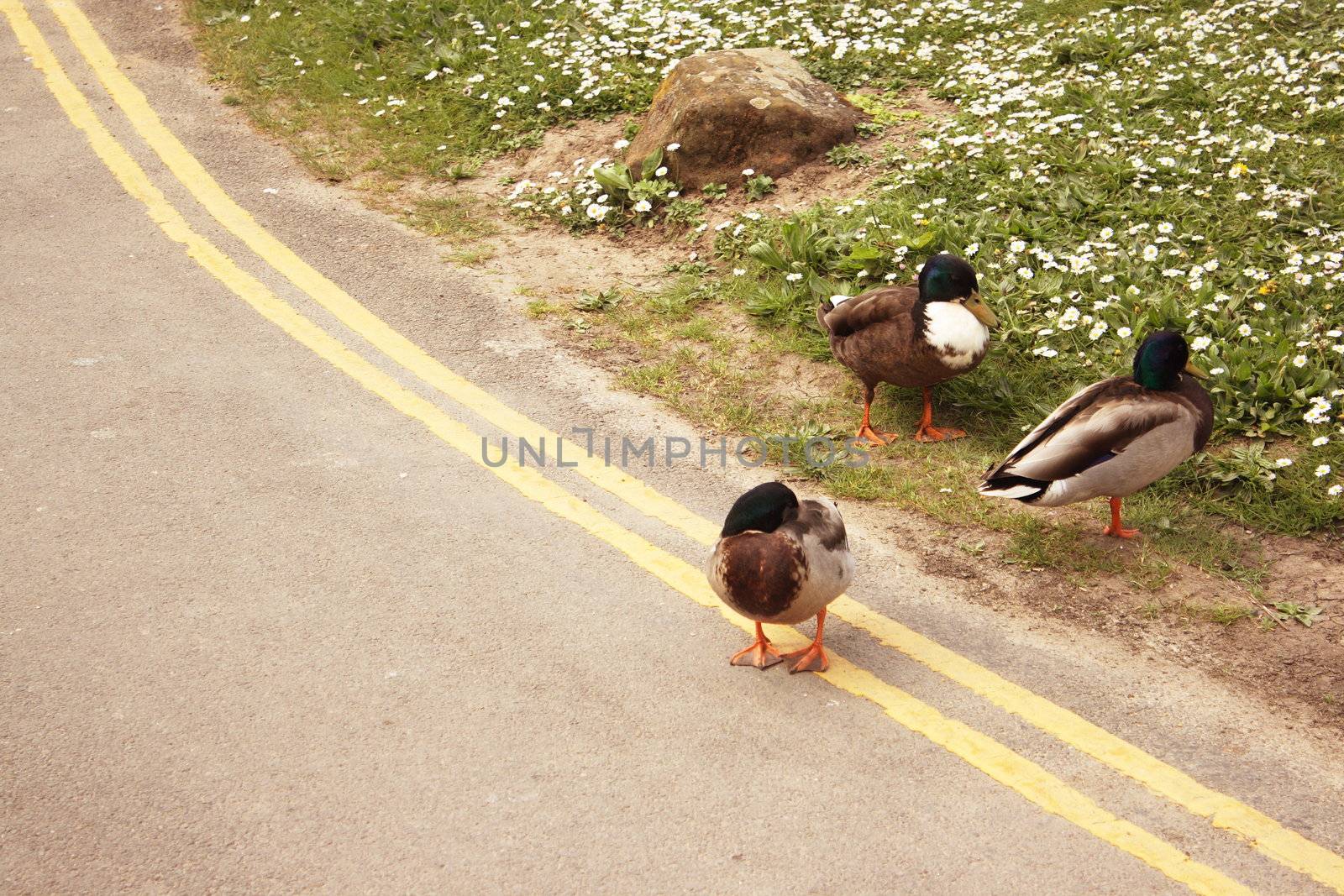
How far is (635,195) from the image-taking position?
26.3ft

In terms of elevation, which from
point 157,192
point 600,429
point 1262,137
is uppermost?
point 1262,137

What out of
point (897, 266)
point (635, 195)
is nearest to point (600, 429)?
point (897, 266)

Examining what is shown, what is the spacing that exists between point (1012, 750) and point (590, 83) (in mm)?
6969

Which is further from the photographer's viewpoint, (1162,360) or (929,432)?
(929,432)

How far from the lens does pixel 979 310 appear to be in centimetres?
572

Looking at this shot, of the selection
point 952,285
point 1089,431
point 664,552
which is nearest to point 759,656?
point 664,552

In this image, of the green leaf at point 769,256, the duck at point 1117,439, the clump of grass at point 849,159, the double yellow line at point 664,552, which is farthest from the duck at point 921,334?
the clump of grass at point 849,159

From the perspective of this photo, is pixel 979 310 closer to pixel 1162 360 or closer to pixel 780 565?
pixel 1162 360

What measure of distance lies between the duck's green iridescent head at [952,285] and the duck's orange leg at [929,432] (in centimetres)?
46

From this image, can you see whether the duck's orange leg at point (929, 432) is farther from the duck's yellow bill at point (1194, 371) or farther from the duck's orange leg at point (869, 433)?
the duck's yellow bill at point (1194, 371)

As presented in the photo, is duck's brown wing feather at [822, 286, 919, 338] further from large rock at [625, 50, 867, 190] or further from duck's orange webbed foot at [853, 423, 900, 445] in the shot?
large rock at [625, 50, 867, 190]

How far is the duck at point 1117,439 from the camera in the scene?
4.77m

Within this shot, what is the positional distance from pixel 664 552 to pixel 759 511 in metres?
0.89

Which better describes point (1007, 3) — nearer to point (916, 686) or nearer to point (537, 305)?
point (537, 305)
